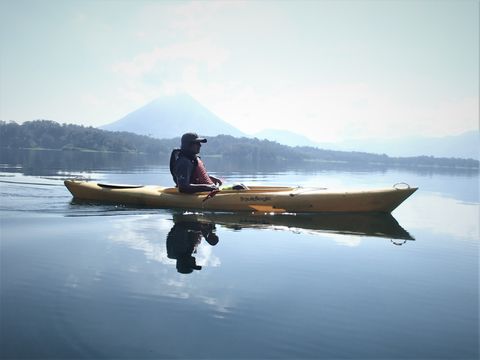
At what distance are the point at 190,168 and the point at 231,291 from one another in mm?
8587

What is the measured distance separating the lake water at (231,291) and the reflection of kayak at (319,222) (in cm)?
17

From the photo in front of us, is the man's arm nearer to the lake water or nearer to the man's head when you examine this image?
the man's head

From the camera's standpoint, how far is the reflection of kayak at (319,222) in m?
13.1

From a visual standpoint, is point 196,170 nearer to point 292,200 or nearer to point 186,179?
point 186,179

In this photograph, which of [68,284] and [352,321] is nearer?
[352,321]

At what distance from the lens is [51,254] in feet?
29.4

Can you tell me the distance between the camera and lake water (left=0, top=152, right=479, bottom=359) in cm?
518

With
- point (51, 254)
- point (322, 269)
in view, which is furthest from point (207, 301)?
point (51, 254)

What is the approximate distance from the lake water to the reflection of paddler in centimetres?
5

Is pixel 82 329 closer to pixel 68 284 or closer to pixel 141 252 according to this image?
pixel 68 284

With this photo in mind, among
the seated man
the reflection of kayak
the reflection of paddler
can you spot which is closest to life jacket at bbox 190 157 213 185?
the seated man

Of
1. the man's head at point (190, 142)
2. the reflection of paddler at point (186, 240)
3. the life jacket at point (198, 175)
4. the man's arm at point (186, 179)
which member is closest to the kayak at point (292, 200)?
the man's arm at point (186, 179)

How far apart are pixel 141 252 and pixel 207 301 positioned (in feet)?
11.3

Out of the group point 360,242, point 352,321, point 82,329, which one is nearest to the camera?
point 82,329
